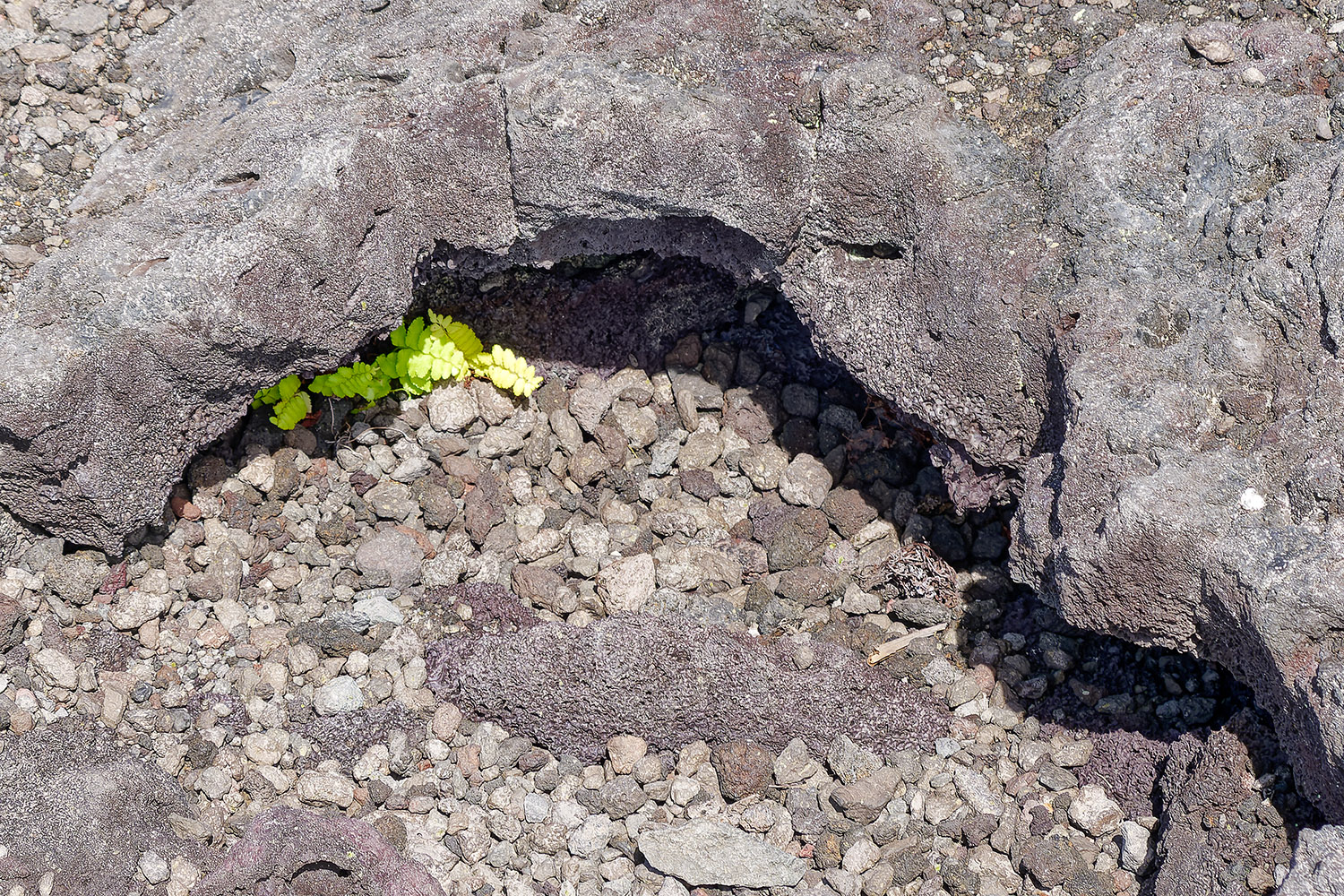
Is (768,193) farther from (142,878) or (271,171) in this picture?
(142,878)

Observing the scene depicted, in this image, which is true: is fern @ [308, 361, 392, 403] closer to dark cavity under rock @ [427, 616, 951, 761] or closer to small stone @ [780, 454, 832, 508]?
dark cavity under rock @ [427, 616, 951, 761]

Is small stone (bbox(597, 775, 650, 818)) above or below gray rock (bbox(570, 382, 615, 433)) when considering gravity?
below

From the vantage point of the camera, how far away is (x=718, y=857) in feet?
14.8

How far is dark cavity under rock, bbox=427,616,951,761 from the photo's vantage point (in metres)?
4.84

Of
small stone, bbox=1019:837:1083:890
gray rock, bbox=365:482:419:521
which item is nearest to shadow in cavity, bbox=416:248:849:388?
gray rock, bbox=365:482:419:521

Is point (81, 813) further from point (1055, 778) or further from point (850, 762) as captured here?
point (1055, 778)

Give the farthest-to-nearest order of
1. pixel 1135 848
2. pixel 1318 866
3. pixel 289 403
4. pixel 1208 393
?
pixel 289 403 → pixel 1135 848 → pixel 1208 393 → pixel 1318 866

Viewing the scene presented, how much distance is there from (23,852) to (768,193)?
3.61m

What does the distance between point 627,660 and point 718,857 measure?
84 centimetres

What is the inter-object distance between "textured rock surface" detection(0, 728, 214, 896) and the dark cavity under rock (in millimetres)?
1203

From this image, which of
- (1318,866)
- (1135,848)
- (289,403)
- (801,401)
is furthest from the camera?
(801,401)

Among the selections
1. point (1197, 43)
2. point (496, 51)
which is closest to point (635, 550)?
point (496, 51)

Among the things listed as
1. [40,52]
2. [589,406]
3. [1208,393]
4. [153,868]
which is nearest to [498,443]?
[589,406]

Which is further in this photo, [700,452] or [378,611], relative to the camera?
[700,452]
